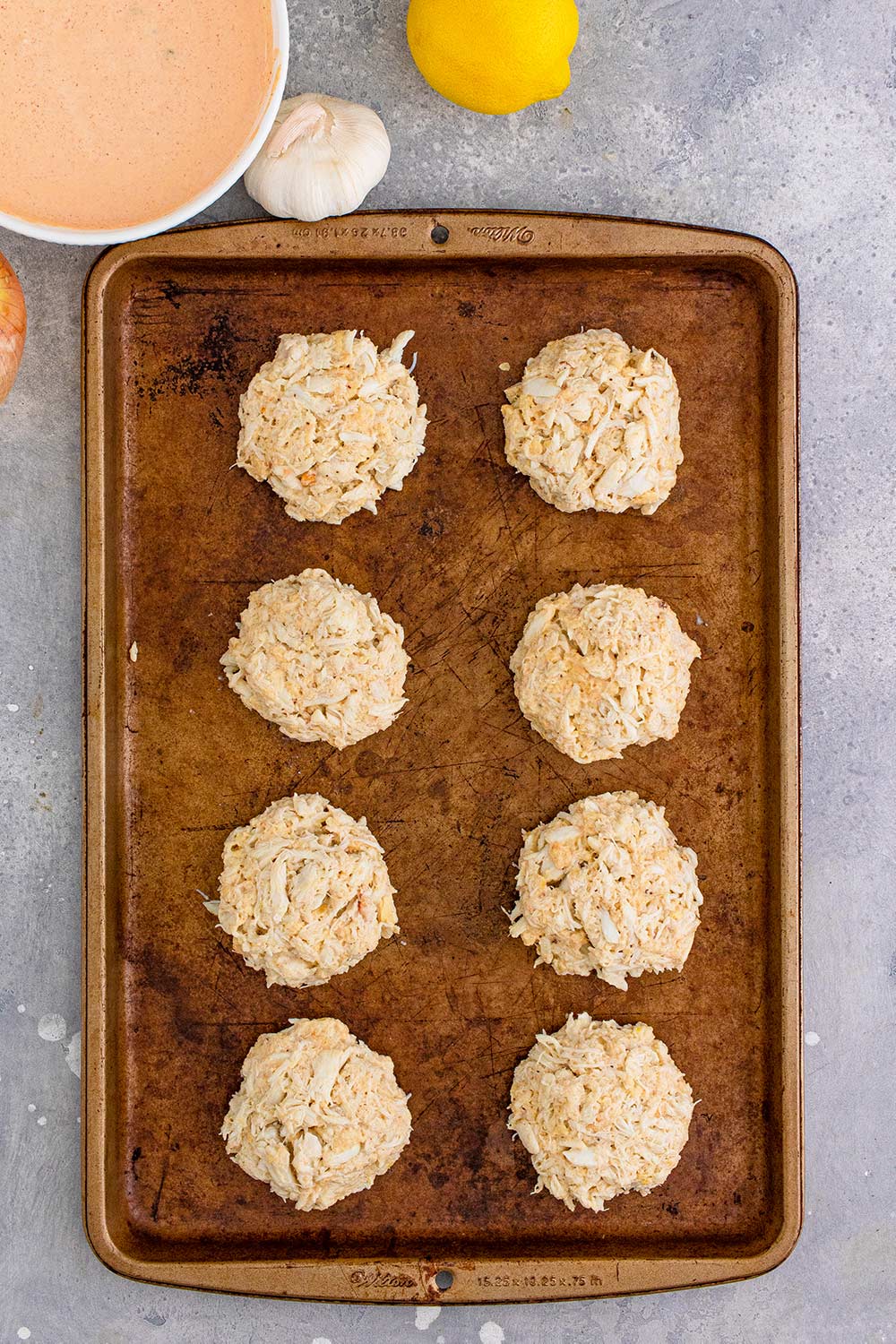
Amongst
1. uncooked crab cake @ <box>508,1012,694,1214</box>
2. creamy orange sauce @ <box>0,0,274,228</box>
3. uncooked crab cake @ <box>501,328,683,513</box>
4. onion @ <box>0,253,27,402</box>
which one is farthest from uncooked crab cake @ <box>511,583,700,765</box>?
onion @ <box>0,253,27,402</box>

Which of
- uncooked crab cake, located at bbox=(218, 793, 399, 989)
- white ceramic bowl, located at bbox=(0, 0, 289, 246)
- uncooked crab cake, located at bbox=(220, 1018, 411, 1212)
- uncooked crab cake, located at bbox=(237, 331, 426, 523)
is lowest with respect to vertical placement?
uncooked crab cake, located at bbox=(220, 1018, 411, 1212)

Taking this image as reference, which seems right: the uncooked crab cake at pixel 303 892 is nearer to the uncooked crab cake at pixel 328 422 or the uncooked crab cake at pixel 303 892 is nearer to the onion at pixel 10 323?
the uncooked crab cake at pixel 328 422

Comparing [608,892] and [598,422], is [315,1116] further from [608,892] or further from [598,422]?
[598,422]

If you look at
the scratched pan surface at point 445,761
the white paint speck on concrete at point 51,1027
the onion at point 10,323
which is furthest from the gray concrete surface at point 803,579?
the scratched pan surface at point 445,761

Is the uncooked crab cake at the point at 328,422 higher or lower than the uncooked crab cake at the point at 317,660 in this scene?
higher

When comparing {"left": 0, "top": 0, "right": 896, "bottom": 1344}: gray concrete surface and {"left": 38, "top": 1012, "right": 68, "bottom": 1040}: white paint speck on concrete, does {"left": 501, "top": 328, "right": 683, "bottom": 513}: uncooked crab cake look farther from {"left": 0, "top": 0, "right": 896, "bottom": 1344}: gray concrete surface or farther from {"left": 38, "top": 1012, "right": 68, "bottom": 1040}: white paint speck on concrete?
{"left": 38, "top": 1012, "right": 68, "bottom": 1040}: white paint speck on concrete

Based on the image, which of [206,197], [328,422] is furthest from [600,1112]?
[206,197]
